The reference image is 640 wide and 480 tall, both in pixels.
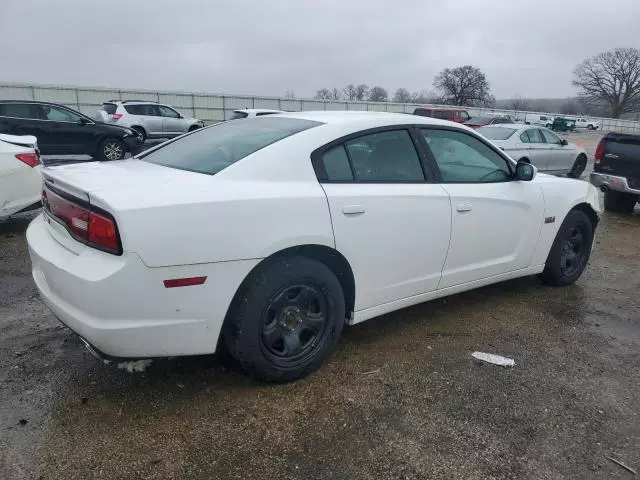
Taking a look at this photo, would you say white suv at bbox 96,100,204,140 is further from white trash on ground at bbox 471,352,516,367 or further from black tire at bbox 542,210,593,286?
white trash on ground at bbox 471,352,516,367

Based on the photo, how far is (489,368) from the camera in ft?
10.6

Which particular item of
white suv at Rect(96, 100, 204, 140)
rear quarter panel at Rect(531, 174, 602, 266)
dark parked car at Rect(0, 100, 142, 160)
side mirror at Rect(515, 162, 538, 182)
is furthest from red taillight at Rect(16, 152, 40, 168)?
white suv at Rect(96, 100, 204, 140)

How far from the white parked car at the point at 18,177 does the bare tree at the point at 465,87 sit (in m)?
79.7

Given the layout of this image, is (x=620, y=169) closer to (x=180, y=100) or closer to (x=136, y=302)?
(x=136, y=302)

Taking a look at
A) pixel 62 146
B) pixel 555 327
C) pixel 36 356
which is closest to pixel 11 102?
pixel 62 146

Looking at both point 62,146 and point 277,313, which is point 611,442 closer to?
point 277,313

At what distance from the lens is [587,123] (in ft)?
202

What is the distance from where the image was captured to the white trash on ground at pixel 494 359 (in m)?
3.30

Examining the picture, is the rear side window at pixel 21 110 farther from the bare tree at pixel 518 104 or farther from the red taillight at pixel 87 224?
the bare tree at pixel 518 104

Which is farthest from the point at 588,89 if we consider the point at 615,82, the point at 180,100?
the point at 180,100

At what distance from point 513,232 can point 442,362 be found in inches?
51.0

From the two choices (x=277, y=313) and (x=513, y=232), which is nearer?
(x=277, y=313)

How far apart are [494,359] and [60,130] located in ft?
40.7

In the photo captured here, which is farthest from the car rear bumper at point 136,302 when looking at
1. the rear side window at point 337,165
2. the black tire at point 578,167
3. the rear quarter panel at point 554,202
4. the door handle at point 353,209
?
the black tire at point 578,167
